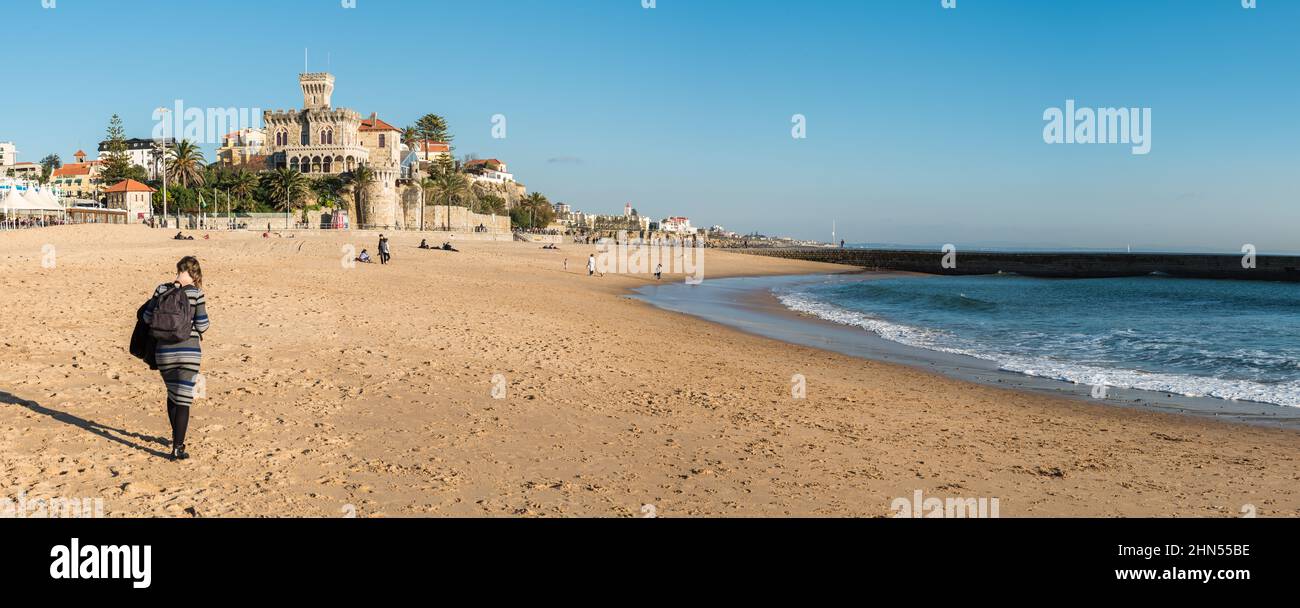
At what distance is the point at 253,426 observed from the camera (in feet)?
23.6

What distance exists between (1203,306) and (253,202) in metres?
87.5

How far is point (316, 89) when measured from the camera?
94.9 metres

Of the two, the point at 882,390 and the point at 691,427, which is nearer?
the point at 691,427

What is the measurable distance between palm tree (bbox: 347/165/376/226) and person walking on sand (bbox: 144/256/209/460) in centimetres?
8775

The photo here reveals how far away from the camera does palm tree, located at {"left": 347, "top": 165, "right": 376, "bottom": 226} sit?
285 ft

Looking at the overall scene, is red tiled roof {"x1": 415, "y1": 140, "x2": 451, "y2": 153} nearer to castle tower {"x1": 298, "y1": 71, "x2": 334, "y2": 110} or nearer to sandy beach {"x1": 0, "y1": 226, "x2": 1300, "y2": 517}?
castle tower {"x1": 298, "y1": 71, "x2": 334, "y2": 110}

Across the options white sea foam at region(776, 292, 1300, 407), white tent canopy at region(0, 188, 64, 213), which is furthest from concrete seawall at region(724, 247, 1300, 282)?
white tent canopy at region(0, 188, 64, 213)

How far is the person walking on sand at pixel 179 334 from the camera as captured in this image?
Result: 574 centimetres

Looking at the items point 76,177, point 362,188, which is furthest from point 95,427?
point 76,177

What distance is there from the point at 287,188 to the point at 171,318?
8479cm

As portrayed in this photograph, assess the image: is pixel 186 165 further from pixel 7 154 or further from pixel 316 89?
pixel 7 154
